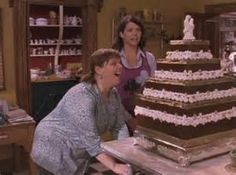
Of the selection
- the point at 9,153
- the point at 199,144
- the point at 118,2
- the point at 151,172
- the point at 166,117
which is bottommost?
the point at 9,153

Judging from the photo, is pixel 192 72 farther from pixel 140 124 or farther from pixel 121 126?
pixel 121 126

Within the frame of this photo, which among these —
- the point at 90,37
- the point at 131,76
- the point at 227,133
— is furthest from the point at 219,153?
the point at 90,37

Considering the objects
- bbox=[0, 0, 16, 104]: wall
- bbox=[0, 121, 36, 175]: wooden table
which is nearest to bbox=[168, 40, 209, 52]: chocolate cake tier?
bbox=[0, 121, 36, 175]: wooden table

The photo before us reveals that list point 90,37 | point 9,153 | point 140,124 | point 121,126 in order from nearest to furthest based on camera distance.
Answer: point 140,124, point 121,126, point 9,153, point 90,37

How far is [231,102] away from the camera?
1.82 metres

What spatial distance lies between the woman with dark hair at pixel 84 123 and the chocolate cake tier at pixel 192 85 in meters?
0.32

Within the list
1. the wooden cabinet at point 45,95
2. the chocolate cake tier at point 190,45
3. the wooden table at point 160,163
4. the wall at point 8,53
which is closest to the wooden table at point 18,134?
the wall at point 8,53

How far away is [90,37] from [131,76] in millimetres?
2429

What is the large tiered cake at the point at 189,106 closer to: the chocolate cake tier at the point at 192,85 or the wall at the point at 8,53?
the chocolate cake tier at the point at 192,85

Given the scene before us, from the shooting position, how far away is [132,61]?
2.67m

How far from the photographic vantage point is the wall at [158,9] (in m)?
4.99

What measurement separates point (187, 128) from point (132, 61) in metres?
1.09

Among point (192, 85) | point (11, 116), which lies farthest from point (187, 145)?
point (11, 116)

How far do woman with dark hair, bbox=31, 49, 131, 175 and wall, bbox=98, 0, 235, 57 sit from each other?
284 centimetres
